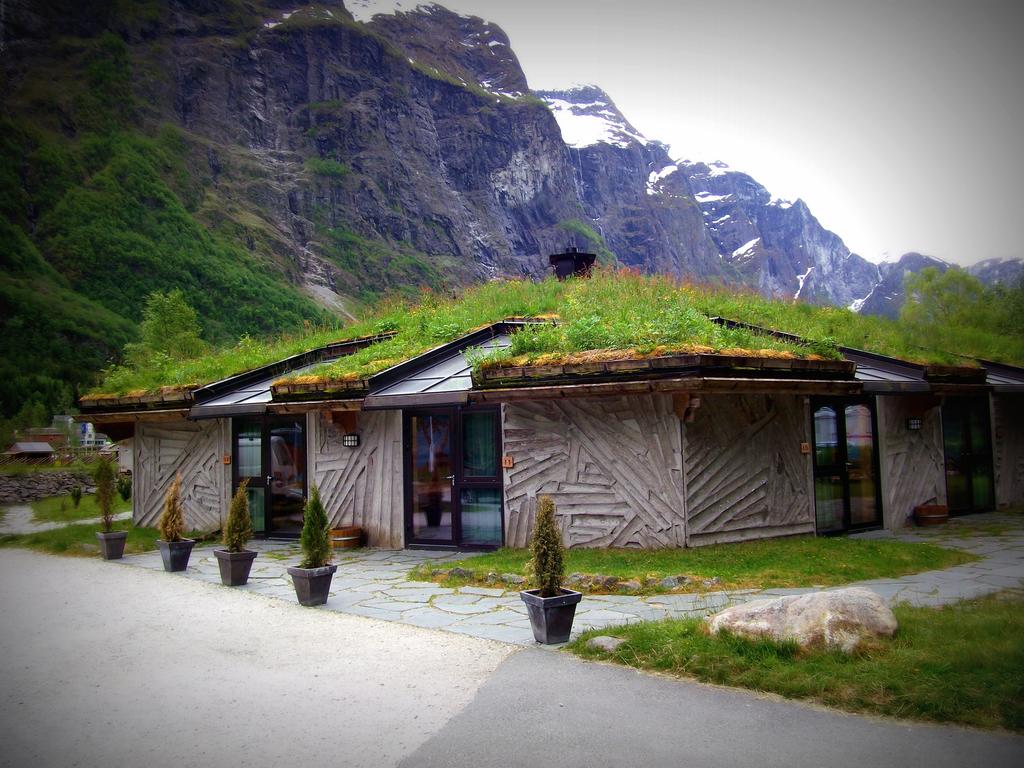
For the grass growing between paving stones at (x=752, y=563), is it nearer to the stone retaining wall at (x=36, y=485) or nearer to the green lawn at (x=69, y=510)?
the green lawn at (x=69, y=510)

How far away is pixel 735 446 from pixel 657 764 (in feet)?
18.5

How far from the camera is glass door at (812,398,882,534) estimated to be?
31.7 feet

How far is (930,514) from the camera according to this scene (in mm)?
10586

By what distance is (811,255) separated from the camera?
127m

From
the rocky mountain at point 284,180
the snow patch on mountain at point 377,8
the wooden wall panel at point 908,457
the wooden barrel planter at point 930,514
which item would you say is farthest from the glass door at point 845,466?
the snow patch on mountain at point 377,8

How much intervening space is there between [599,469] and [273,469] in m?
5.62

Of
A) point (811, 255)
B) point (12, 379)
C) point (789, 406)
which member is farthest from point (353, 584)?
point (811, 255)

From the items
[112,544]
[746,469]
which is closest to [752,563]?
[746,469]

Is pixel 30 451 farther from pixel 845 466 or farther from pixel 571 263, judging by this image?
pixel 845 466

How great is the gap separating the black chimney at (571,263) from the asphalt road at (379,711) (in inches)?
390

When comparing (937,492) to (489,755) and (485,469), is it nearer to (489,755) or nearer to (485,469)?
(485,469)

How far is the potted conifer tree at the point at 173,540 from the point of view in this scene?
29.6ft

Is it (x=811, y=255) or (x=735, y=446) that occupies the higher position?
(x=811, y=255)

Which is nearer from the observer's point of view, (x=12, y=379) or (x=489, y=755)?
(x=489, y=755)
